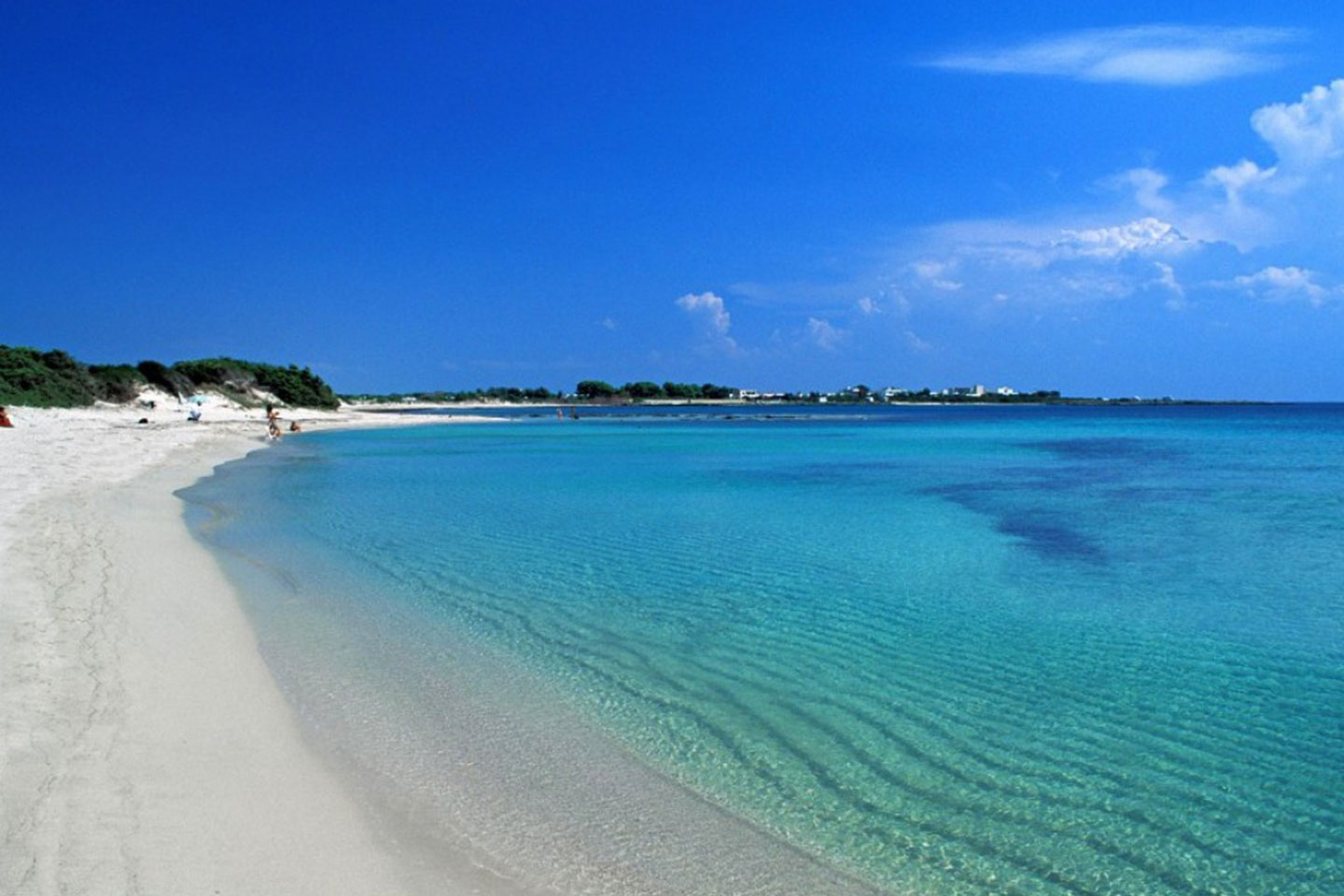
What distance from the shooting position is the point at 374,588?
11.4m

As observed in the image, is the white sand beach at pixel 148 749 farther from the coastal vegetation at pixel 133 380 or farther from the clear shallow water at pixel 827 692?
the coastal vegetation at pixel 133 380

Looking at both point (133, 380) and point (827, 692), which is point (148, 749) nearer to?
point (827, 692)

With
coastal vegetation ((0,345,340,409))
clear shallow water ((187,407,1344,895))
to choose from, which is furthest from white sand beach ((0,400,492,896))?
coastal vegetation ((0,345,340,409))

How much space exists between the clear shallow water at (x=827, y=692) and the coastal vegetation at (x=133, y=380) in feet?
→ 138

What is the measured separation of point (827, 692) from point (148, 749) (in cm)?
478

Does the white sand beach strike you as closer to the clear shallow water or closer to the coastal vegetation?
the clear shallow water

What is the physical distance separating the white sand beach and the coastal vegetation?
43497 millimetres

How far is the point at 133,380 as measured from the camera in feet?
207

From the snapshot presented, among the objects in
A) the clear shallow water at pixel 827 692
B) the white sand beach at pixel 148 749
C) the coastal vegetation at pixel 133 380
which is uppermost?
the coastal vegetation at pixel 133 380

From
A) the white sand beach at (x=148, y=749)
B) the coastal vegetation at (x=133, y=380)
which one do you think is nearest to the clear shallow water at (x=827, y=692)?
the white sand beach at (x=148, y=749)

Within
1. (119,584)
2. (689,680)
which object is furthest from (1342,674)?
(119,584)

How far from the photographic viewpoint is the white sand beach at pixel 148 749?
4297 millimetres

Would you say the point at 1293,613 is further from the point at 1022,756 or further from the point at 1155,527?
the point at 1155,527

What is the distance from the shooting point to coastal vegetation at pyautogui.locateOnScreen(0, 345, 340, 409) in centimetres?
5081
